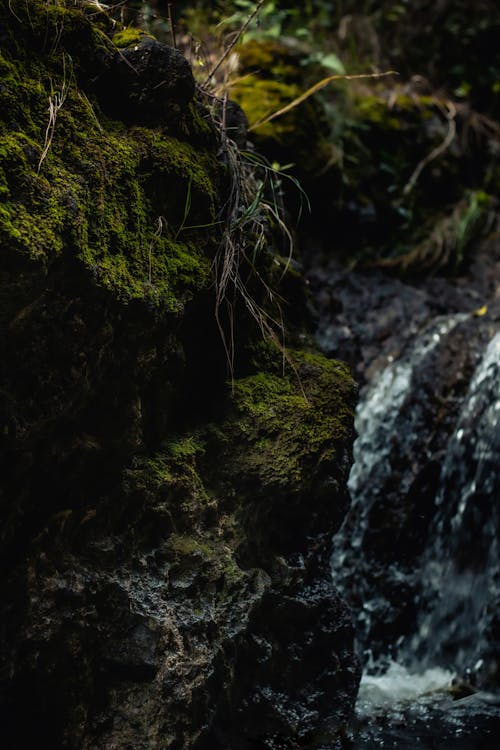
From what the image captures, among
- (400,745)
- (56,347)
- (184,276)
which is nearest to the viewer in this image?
(56,347)

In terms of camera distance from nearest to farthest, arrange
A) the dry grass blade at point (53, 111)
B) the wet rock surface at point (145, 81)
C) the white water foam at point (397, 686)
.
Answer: the dry grass blade at point (53, 111) → the wet rock surface at point (145, 81) → the white water foam at point (397, 686)

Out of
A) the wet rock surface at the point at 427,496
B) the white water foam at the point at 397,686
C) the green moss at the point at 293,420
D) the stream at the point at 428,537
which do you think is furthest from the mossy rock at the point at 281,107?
the white water foam at the point at 397,686

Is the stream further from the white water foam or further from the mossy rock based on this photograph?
the mossy rock

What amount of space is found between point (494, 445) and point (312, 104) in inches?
117

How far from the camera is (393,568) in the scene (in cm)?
369

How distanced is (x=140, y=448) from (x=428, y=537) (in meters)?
2.17

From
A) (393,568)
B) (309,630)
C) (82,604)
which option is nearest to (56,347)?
(82,604)

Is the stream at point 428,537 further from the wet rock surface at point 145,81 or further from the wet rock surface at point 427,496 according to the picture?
the wet rock surface at point 145,81

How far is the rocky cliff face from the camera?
6.17 ft

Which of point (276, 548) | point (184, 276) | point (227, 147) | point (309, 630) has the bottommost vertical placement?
point (309, 630)

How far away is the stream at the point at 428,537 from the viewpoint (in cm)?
321

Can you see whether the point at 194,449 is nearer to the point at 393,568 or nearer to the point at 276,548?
the point at 276,548

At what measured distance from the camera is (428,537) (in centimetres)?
374

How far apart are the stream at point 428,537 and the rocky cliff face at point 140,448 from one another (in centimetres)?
84
